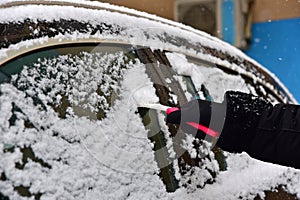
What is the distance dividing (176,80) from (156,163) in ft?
1.61

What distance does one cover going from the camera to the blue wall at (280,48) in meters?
7.22

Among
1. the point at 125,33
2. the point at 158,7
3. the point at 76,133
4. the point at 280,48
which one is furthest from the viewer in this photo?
the point at 158,7

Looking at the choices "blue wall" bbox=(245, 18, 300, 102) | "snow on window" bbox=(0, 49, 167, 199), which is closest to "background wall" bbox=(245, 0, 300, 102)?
"blue wall" bbox=(245, 18, 300, 102)

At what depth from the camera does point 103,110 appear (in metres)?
2.00

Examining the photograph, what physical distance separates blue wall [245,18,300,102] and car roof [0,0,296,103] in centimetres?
389

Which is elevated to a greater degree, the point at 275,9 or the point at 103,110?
the point at 275,9

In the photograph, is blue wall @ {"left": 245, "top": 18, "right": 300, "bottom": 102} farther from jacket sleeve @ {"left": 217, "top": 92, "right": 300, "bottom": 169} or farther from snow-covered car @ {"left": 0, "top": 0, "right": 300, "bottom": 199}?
jacket sleeve @ {"left": 217, "top": 92, "right": 300, "bottom": 169}

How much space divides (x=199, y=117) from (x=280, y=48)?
5.93m

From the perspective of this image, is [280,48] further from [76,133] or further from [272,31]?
[76,133]

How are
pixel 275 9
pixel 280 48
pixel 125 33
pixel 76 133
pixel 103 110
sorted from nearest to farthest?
1. pixel 76 133
2. pixel 103 110
3. pixel 125 33
4. pixel 280 48
5. pixel 275 9

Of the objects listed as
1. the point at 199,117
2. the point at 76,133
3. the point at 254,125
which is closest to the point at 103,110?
the point at 76,133

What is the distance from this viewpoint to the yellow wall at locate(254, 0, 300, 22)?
24.1ft

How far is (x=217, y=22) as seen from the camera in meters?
8.32

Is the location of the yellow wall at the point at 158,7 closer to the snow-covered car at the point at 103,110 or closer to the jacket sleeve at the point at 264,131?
the snow-covered car at the point at 103,110
